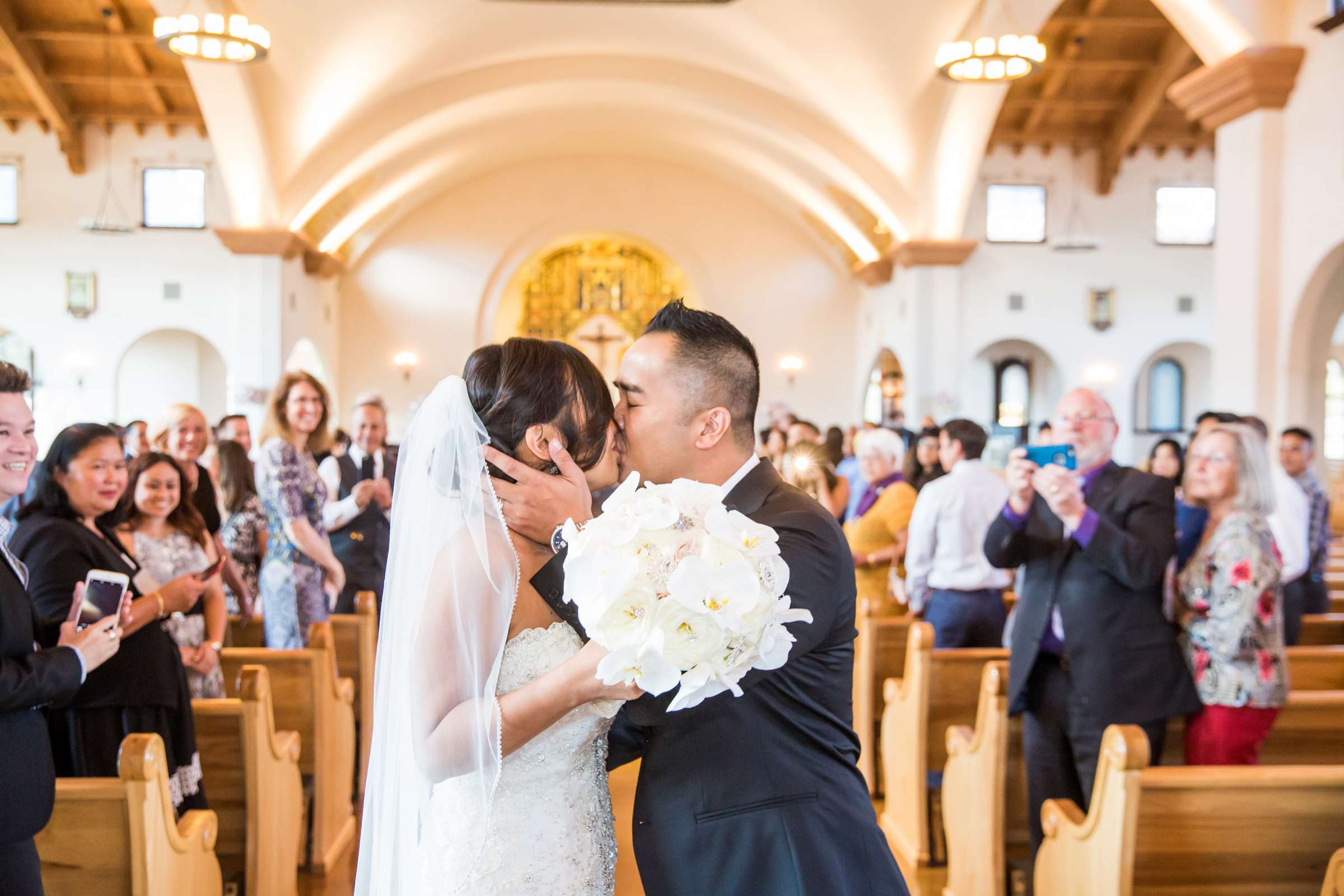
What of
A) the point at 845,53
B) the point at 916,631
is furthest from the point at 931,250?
the point at 916,631

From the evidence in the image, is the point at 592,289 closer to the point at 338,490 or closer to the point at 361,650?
the point at 338,490

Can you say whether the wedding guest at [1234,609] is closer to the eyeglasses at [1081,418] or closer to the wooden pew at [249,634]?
the eyeglasses at [1081,418]

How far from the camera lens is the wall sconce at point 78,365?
1602cm

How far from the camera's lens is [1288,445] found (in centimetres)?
640

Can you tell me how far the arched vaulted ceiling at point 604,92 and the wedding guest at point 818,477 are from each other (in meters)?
5.93

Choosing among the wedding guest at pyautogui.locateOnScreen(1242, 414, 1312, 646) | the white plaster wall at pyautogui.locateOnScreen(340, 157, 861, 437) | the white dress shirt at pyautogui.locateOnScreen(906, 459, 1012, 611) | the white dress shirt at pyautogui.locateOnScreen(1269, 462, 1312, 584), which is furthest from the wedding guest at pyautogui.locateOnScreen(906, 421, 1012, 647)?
the white plaster wall at pyautogui.locateOnScreen(340, 157, 861, 437)

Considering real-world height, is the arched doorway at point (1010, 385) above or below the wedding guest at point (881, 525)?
above

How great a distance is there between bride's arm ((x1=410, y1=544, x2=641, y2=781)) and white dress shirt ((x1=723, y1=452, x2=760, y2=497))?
0.48 m

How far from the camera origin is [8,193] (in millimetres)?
16250

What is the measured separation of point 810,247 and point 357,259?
7692 millimetres

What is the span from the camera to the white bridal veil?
1.94 metres

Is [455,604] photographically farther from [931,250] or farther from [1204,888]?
[931,250]

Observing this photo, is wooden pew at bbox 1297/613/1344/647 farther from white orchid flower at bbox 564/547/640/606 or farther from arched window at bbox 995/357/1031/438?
arched window at bbox 995/357/1031/438

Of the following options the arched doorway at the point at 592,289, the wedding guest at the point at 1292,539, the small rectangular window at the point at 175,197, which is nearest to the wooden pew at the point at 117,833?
the wedding guest at the point at 1292,539
